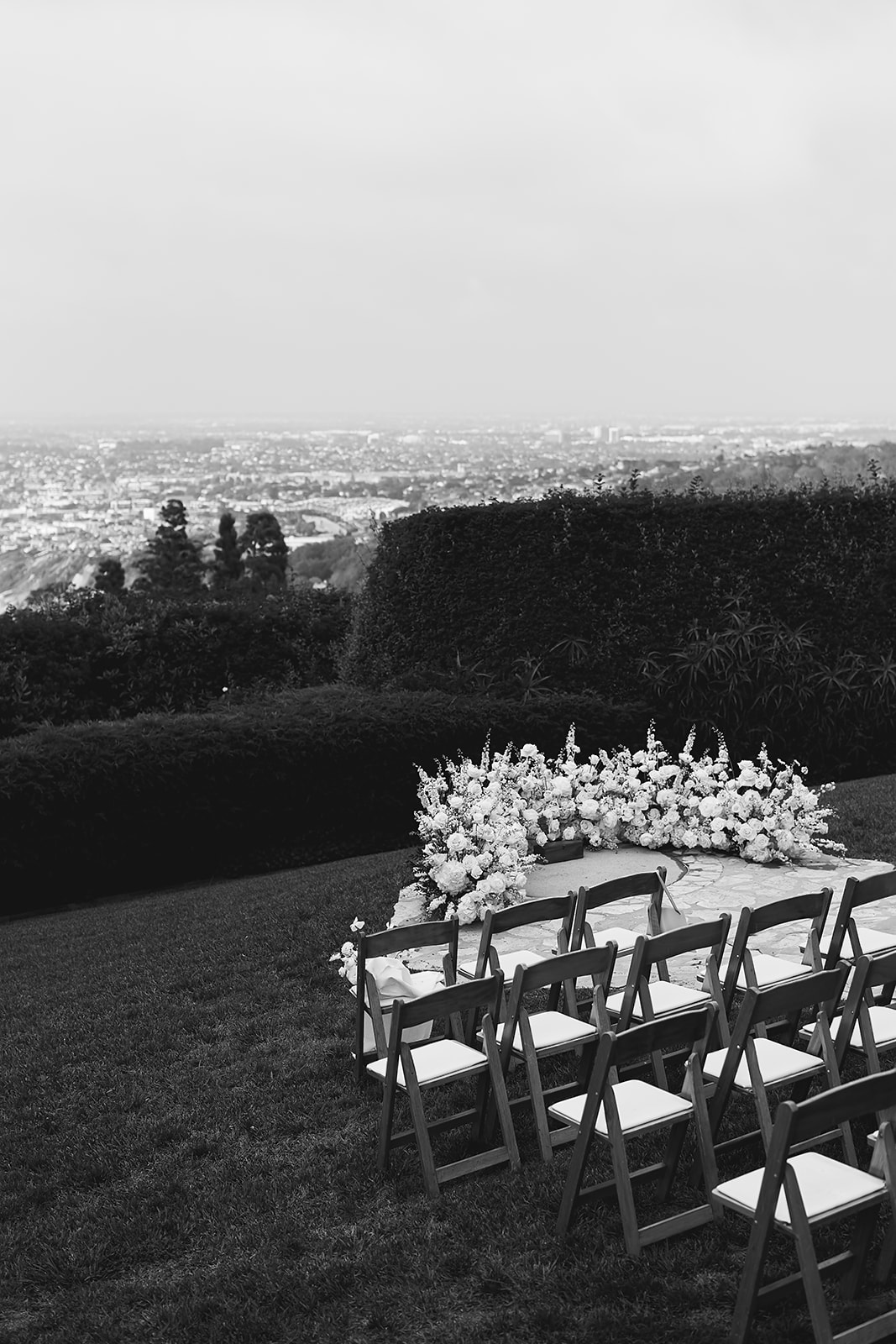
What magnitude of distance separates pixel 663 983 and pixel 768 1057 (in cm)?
92

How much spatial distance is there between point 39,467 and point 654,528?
116 feet

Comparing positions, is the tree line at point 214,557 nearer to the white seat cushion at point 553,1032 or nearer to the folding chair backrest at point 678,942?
the white seat cushion at point 553,1032

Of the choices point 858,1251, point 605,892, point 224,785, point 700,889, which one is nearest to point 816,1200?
point 858,1251

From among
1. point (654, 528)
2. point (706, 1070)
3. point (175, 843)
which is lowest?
point (175, 843)

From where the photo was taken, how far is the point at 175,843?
10578mm

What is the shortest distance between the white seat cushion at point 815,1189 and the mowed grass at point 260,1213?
0.33 meters

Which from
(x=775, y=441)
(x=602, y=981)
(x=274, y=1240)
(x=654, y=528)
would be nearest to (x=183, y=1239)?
(x=274, y=1240)

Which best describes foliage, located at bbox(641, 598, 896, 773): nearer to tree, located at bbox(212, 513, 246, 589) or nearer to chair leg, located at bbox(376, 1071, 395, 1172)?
chair leg, located at bbox(376, 1071, 395, 1172)

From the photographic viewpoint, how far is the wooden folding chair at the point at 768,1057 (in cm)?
394

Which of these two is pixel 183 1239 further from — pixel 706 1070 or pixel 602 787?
pixel 602 787

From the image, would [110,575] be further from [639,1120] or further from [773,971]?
[639,1120]

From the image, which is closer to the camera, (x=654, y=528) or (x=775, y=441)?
(x=654, y=528)

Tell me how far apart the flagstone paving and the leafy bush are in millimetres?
6420

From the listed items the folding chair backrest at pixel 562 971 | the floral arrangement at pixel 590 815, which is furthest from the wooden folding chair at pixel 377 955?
the floral arrangement at pixel 590 815
